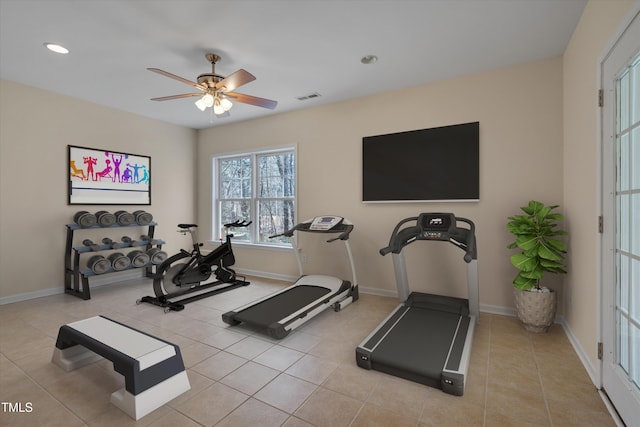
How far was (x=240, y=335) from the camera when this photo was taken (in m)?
2.98

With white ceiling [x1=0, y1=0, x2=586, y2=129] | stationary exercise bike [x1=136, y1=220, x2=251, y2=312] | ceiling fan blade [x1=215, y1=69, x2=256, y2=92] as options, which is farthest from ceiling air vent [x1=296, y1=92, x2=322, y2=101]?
stationary exercise bike [x1=136, y1=220, x2=251, y2=312]

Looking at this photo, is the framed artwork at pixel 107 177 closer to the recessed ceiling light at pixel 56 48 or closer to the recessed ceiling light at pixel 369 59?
the recessed ceiling light at pixel 56 48

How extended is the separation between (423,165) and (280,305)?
251cm

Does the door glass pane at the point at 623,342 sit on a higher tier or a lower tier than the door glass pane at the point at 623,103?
lower

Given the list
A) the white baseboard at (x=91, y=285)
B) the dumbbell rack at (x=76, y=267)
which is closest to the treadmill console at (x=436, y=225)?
the dumbbell rack at (x=76, y=267)

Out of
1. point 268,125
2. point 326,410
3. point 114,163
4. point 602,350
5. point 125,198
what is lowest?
point 326,410

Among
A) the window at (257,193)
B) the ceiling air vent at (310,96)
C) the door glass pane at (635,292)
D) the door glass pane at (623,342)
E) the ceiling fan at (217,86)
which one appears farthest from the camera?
the window at (257,193)

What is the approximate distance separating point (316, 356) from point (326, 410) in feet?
2.25

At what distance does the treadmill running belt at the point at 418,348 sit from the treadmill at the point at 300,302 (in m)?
0.91

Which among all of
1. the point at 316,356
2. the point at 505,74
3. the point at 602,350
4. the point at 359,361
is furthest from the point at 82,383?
the point at 505,74

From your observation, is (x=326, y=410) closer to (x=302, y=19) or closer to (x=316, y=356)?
(x=316, y=356)

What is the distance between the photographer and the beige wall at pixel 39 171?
12.8ft

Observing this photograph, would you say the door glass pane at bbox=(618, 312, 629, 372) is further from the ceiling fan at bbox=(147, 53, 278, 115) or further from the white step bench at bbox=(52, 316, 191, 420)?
the ceiling fan at bbox=(147, 53, 278, 115)

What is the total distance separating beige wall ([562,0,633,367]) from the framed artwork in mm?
6038
